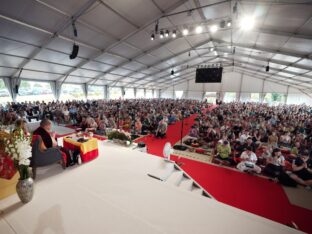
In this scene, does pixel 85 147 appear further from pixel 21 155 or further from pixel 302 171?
pixel 302 171

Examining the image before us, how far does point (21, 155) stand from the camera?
5.24 ft

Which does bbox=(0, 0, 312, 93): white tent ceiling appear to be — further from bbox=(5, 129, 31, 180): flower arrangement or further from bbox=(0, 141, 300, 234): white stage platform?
bbox=(0, 141, 300, 234): white stage platform

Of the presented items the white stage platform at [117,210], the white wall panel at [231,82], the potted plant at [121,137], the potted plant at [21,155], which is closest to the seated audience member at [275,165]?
the white stage platform at [117,210]

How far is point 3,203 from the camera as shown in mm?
1898

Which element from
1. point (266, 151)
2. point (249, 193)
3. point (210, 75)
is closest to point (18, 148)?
point (249, 193)

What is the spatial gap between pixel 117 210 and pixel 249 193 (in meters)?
3.36

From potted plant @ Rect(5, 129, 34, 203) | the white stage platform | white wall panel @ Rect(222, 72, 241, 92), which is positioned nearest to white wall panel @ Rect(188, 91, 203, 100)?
white wall panel @ Rect(222, 72, 241, 92)

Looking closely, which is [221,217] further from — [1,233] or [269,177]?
[269,177]

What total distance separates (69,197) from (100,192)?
40 centimetres

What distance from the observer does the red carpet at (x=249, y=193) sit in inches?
118

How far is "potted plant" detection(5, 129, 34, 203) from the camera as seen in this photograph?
1.58 metres

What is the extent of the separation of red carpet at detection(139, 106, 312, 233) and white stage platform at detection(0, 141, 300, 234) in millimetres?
1720

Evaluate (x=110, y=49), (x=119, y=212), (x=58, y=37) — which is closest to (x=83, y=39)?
(x=58, y=37)

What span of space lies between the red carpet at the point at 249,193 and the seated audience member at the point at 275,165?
1.14ft
